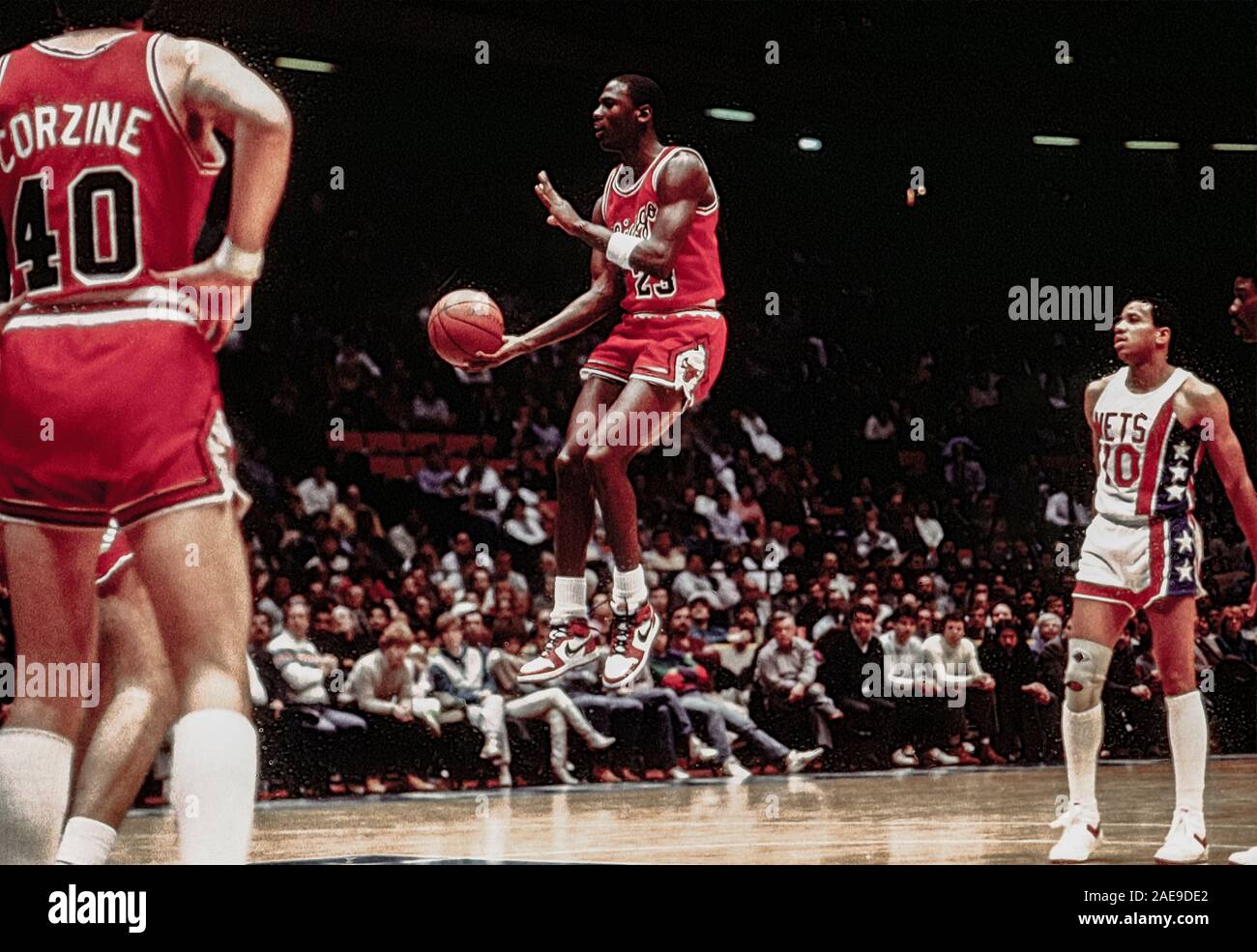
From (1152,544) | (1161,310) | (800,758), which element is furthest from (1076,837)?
(800,758)

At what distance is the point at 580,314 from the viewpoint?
6.53m

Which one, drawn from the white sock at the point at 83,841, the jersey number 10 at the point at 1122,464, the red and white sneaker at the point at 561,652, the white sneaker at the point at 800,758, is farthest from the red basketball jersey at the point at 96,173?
the white sneaker at the point at 800,758

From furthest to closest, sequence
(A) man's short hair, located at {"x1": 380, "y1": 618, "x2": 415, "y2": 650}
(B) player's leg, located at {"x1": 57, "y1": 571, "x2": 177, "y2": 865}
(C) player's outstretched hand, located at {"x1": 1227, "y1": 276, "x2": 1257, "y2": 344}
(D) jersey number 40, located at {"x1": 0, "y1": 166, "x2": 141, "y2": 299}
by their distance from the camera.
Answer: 1. (A) man's short hair, located at {"x1": 380, "y1": 618, "x2": 415, "y2": 650}
2. (C) player's outstretched hand, located at {"x1": 1227, "y1": 276, "x2": 1257, "y2": 344}
3. (B) player's leg, located at {"x1": 57, "y1": 571, "x2": 177, "y2": 865}
4. (D) jersey number 40, located at {"x1": 0, "y1": 166, "x2": 141, "y2": 299}

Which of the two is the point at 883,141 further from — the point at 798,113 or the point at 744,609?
the point at 744,609

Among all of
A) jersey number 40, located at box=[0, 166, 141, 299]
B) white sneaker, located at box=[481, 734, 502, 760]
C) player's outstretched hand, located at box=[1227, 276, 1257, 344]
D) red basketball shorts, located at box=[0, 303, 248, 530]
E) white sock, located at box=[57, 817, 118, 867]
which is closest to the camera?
red basketball shorts, located at box=[0, 303, 248, 530]

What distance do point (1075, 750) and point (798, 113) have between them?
4133 millimetres

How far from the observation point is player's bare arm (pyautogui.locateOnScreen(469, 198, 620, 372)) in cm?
644

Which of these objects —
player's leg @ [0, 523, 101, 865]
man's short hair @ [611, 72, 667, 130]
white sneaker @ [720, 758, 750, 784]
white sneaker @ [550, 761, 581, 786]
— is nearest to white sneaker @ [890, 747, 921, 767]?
white sneaker @ [720, 758, 750, 784]

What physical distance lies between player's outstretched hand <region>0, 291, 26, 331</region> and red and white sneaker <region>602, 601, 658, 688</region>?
8.82 ft

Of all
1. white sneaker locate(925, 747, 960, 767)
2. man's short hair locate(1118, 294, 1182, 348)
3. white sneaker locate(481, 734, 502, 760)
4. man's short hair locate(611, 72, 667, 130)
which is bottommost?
white sneaker locate(925, 747, 960, 767)

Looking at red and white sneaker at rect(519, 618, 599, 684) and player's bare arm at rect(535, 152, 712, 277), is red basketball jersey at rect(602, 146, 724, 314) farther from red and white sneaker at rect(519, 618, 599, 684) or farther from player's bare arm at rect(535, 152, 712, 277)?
red and white sneaker at rect(519, 618, 599, 684)

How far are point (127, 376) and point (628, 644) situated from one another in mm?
2707

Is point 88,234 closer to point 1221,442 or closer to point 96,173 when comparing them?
point 96,173
